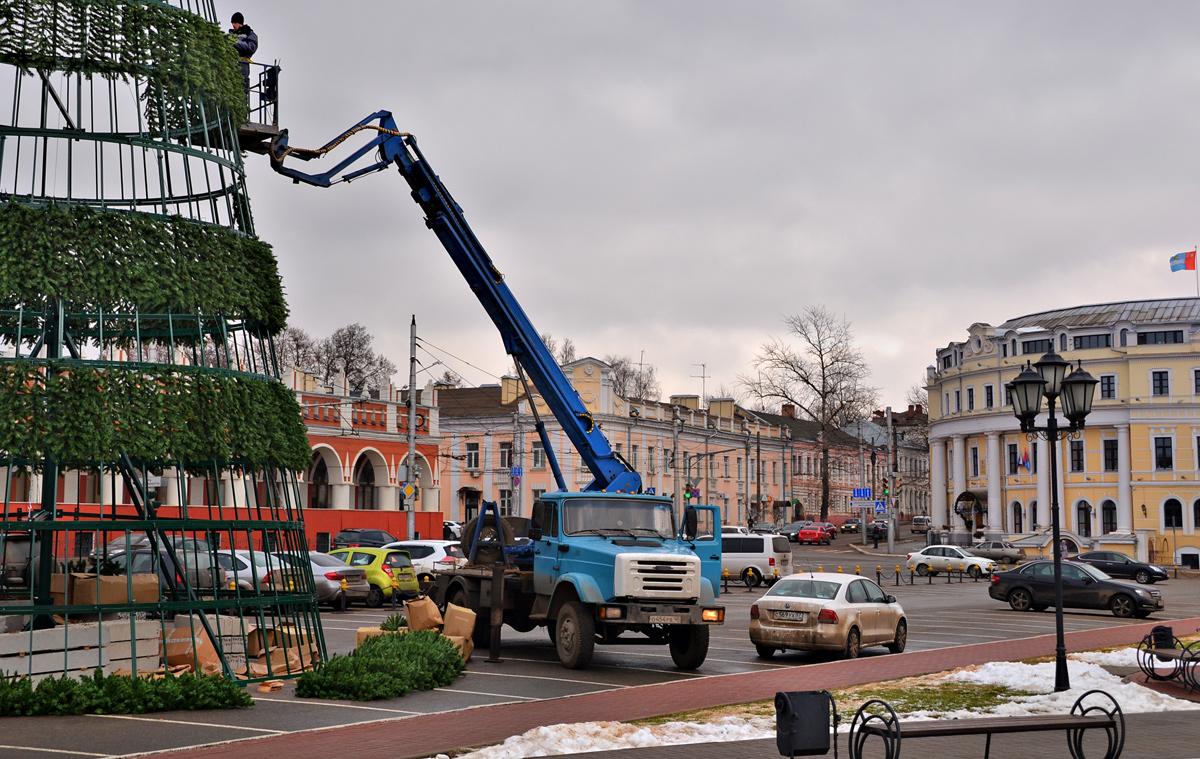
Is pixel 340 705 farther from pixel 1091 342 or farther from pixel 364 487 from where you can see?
pixel 1091 342

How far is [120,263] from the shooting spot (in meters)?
14.5

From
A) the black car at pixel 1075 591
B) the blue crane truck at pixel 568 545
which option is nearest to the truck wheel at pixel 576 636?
the blue crane truck at pixel 568 545

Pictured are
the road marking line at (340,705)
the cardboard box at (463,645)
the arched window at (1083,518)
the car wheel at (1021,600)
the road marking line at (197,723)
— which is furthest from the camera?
the arched window at (1083,518)

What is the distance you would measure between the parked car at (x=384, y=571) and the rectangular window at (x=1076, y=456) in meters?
58.4

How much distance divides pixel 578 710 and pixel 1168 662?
9715 mm

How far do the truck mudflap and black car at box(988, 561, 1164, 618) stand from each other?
62.8 ft

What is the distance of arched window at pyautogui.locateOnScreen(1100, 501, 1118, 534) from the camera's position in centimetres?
7762

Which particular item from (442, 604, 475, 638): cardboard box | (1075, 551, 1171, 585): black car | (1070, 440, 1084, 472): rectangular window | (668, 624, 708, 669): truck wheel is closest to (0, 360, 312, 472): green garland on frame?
(442, 604, 475, 638): cardboard box

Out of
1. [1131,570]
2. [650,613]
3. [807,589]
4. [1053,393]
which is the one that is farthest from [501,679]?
[1131,570]

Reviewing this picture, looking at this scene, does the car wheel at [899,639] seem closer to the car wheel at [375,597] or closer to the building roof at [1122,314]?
the car wheel at [375,597]

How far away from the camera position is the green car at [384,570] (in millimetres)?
31234

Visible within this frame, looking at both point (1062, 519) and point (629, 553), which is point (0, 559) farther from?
point (1062, 519)

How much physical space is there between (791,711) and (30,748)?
718 cm

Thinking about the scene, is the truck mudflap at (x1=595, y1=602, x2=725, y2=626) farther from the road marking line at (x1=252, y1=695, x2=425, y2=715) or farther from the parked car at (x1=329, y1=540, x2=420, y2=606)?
the parked car at (x1=329, y1=540, x2=420, y2=606)
